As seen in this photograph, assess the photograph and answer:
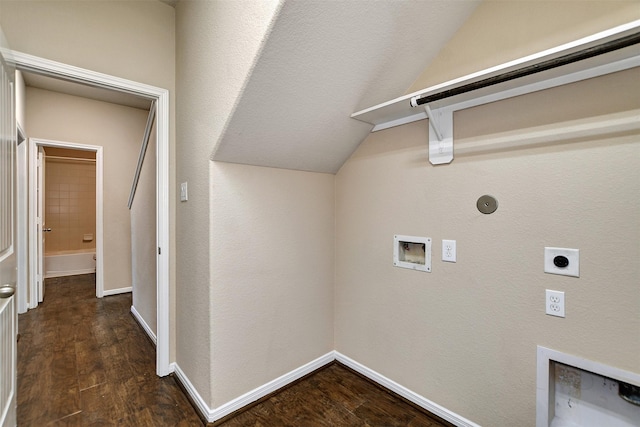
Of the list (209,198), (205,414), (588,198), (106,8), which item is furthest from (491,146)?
(106,8)

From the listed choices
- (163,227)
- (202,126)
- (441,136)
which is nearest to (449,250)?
(441,136)

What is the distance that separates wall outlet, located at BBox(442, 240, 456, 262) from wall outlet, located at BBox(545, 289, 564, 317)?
0.43 meters

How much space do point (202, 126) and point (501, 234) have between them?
174 cm

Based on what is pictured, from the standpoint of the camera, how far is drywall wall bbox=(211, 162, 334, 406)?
5.34ft

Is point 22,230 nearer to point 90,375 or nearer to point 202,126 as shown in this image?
point 90,375

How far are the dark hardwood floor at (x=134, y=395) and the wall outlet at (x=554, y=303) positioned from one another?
89cm

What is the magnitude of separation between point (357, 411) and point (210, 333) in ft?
3.26

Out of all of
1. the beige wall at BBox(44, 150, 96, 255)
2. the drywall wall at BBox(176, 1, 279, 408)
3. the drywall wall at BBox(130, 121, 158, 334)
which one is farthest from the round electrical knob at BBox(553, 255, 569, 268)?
the beige wall at BBox(44, 150, 96, 255)

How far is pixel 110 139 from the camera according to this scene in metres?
4.06

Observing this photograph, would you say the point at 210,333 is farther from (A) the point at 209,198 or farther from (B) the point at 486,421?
(B) the point at 486,421

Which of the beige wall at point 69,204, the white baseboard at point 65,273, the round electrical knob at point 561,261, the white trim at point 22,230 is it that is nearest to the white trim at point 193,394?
the round electrical knob at point 561,261

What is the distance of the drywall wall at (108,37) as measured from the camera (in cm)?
155

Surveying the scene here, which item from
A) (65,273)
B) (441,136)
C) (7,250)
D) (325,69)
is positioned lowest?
(65,273)

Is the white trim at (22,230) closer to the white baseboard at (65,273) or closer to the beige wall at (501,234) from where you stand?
the white baseboard at (65,273)
